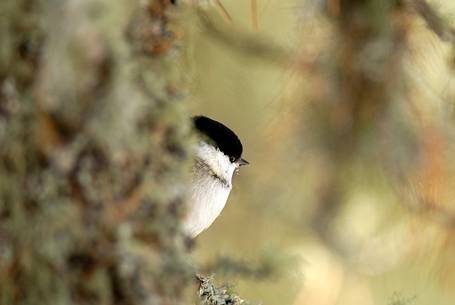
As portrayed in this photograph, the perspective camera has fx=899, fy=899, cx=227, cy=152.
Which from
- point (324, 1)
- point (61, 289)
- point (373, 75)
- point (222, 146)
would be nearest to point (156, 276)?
point (61, 289)

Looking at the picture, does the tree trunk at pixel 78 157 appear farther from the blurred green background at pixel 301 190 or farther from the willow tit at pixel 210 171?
the willow tit at pixel 210 171

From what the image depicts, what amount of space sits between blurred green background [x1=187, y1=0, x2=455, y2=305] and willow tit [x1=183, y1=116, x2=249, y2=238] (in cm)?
8

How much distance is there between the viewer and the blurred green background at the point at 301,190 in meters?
2.08

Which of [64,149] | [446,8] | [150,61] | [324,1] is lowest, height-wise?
[64,149]

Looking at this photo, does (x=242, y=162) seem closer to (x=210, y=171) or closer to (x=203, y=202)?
(x=210, y=171)

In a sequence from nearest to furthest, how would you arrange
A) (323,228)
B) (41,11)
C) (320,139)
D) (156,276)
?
(41,11), (156,276), (320,139), (323,228)

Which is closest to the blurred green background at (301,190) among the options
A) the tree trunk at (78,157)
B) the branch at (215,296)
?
the branch at (215,296)

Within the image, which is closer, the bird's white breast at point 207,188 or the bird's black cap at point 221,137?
the bird's white breast at point 207,188

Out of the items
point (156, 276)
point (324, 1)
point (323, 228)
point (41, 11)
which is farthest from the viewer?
point (323, 228)

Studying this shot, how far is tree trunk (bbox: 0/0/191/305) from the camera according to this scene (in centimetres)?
98

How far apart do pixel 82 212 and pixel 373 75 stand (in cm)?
131

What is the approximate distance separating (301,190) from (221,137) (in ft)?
0.96

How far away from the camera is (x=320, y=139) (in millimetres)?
2412

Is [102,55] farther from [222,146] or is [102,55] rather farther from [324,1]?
[222,146]
